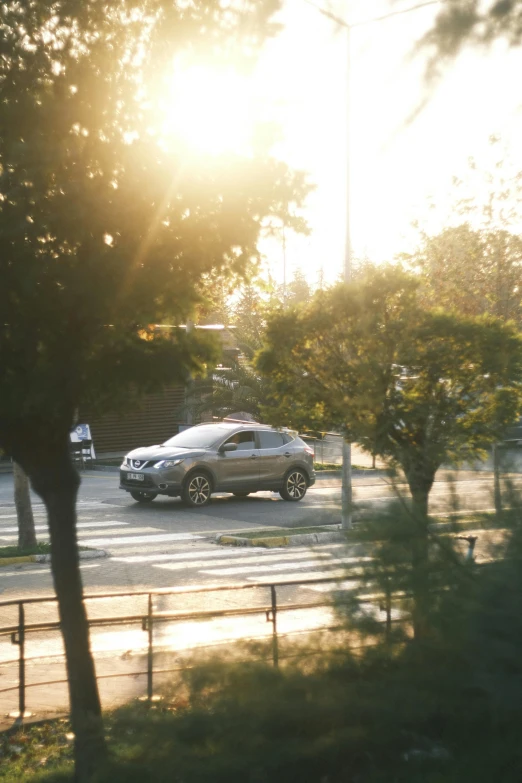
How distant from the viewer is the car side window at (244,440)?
850 inches

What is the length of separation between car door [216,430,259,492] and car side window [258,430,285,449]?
0.20 m

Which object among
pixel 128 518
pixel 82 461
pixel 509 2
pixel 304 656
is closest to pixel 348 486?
pixel 304 656

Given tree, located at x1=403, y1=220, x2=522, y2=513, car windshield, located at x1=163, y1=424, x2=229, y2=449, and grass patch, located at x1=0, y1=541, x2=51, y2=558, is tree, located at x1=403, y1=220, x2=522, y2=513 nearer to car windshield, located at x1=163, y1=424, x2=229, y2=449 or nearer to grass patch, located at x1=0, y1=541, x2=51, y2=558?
car windshield, located at x1=163, y1=424, x2=229, y2=449

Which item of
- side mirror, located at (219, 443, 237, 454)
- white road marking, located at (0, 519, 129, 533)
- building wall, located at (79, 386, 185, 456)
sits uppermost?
building wall, located at (79, 386, 185, 456)

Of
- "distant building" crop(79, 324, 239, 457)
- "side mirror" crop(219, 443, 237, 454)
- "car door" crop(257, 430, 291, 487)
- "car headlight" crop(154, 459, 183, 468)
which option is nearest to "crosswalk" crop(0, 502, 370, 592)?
"car headlight" crop(154, 459, 183, 468)

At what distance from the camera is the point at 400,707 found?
6.89 feet

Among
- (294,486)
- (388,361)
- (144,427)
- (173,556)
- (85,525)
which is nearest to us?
(388,361)

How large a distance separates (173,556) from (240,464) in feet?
20.3

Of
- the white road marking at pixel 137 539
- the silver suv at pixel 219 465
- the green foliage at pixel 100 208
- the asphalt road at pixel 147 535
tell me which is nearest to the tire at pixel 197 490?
the silver suv at pixel 219 465

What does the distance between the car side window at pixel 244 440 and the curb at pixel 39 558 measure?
6460 mm

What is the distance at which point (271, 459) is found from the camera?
2188cm

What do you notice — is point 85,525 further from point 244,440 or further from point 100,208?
point 100,208

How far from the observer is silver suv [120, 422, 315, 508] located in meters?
20.6

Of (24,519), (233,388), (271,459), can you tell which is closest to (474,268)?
(271,459)
